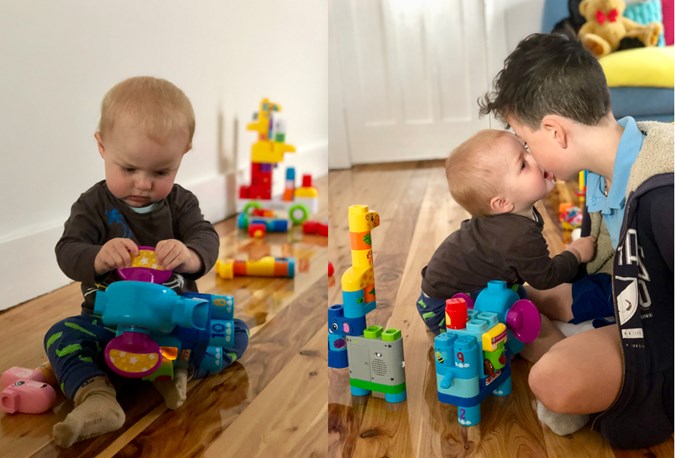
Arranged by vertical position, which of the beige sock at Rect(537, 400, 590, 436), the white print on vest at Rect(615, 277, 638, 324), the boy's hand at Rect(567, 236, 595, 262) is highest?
the white print on vest at Rect(615, 277, 638, 324)

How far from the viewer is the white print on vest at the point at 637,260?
830mm

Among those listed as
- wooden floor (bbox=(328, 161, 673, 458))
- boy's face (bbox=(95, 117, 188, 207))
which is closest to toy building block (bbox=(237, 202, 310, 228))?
wooden floor (bbox=(328, 161, 673, 458))

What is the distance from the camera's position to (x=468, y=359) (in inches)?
36.4

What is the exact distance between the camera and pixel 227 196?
2.01m

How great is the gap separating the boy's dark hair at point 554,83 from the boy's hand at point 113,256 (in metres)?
0.57

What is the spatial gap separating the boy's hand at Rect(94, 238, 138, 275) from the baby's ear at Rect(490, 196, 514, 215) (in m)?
0.57

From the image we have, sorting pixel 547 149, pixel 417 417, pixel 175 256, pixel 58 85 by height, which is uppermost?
pixel 58 85

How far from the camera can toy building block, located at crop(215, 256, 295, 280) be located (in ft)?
5.33

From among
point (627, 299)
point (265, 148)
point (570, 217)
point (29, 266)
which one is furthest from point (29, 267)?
point (570, 217)

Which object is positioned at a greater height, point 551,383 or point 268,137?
point 268,137

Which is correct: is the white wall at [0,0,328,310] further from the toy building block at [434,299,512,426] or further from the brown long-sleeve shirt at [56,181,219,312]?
the toy building block at [434,299,512,426]

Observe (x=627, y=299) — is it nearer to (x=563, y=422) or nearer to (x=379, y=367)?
(x=563, y=422)

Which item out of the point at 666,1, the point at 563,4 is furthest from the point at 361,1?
the point at 666,1

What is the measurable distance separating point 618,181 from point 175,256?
629 mm
